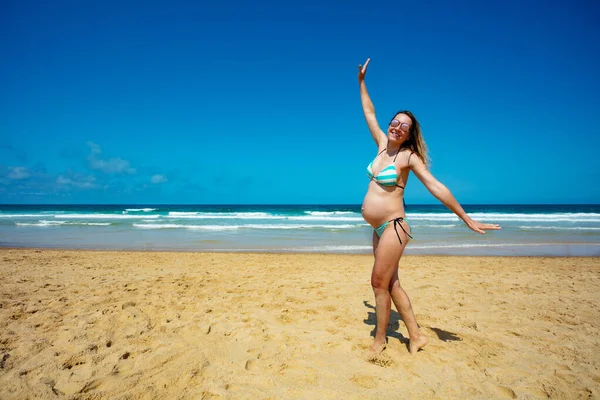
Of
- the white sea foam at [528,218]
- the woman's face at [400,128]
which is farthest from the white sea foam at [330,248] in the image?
the white sea foam at [528,218]

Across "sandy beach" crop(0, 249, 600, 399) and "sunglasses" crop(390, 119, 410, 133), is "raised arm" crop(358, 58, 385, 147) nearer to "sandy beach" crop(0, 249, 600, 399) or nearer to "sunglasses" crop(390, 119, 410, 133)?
"sunglasses" crop(390, 119, 410, 133)

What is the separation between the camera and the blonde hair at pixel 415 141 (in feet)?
10.5

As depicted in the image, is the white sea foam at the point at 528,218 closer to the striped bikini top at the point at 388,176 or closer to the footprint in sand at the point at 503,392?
the footprint in sand at the point at 503,392

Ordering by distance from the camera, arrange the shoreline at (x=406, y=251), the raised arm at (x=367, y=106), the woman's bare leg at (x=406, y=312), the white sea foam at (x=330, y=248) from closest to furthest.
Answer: the woman's bare leg at (x=406, y=312)
the raised arm at (x=367, y=106)
the shoreline at (x=406, y=251)
the white sea foam at (x=330, y=248)

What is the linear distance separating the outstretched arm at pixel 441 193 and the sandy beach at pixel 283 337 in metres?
1.37

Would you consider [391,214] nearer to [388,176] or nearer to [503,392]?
[388,176]

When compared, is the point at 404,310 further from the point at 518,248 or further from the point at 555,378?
the point at 518,248

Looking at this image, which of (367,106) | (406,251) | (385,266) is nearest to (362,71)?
(367,106)

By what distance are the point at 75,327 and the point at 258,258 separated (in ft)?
20.4

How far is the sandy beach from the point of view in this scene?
2828 mm

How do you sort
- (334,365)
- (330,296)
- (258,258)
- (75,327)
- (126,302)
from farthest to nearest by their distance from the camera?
1. (258,258)
2. (330,296)
3. (126,302)
4. (75,327)
5. (334,365)

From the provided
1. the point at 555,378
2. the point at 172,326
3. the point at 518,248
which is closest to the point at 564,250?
the point at 518,248

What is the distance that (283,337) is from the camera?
3.87 meters

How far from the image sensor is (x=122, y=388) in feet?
9.05
